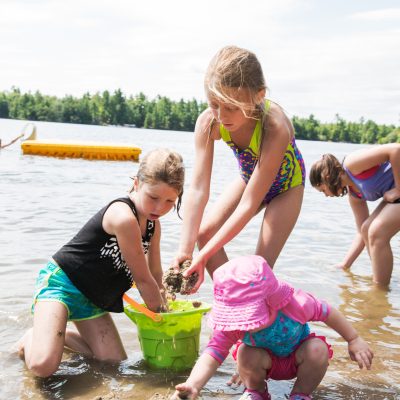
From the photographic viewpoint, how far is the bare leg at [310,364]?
2541 mm

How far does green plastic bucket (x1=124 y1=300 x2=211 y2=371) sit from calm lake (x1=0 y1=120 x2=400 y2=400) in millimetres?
76

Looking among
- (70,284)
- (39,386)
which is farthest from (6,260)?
(39,386)

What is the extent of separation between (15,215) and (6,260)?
8.47 feet

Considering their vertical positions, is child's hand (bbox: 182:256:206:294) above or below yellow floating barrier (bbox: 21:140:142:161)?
above

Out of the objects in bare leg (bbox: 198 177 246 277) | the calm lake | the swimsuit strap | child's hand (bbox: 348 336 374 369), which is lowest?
the calm lake

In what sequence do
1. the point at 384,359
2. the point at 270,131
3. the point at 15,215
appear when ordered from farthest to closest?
1. the point at 15,215
2. the point at 384,359
3. the point at 270,131

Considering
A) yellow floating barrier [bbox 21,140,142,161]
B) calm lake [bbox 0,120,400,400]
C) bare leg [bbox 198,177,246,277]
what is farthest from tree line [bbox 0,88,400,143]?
bare leg [bbox 198,177,246,277]

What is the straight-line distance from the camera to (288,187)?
3.37m

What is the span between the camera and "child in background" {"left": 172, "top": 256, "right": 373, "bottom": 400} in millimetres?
2385

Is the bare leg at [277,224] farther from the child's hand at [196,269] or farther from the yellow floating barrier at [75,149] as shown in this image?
the yellow floating barrier at [75,149]

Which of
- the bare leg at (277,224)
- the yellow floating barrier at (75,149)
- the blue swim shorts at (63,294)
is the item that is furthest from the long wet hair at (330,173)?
the yellow floating barrier at (75,149)

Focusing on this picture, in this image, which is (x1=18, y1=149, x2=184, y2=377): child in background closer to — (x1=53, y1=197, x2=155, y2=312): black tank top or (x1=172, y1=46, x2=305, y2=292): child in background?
(x1=53, y1=197, x2=155, y2=312): black tank top

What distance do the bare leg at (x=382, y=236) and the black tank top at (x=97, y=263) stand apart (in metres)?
2.46

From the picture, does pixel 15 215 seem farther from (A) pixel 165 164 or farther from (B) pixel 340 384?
(B) pixel 340 384
